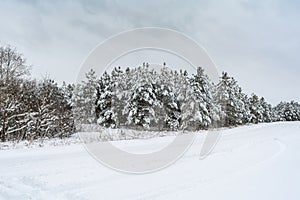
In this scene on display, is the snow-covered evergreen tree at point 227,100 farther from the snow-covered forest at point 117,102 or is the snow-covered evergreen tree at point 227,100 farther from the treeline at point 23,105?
the treeline at point 23,105

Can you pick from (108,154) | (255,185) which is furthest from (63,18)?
(255,185)

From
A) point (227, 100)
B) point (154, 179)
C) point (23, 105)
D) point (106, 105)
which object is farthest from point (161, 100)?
point (154, 179)

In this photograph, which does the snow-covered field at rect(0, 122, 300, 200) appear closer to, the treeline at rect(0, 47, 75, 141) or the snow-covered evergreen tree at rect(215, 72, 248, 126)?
the treeline at rect(0, 47, 75, 141)

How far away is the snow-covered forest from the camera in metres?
18.3

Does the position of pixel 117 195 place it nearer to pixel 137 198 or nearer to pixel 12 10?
pixel 137 198

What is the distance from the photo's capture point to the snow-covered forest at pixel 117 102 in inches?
721

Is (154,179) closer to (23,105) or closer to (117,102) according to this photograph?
(23,105)

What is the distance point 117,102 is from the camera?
32500mm

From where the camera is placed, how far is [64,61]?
17.1 metres

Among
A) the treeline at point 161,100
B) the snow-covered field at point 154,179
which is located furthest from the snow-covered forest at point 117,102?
the snow-covered field at point 154,179

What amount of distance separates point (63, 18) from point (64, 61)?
2.63m

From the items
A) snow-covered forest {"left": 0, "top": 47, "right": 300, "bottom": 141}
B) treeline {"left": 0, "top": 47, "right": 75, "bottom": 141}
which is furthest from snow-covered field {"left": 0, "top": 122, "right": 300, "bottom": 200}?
snow-covered forest {"left": 0, "top": 47, "right": 300, "bottom": 141}

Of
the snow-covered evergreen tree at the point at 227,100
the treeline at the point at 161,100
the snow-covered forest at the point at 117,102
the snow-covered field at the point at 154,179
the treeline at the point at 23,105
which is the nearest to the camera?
the snow-covered field at the point at 154,179

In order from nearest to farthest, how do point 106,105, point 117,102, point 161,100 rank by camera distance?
point 161,100, point 106,105, point 117,102
